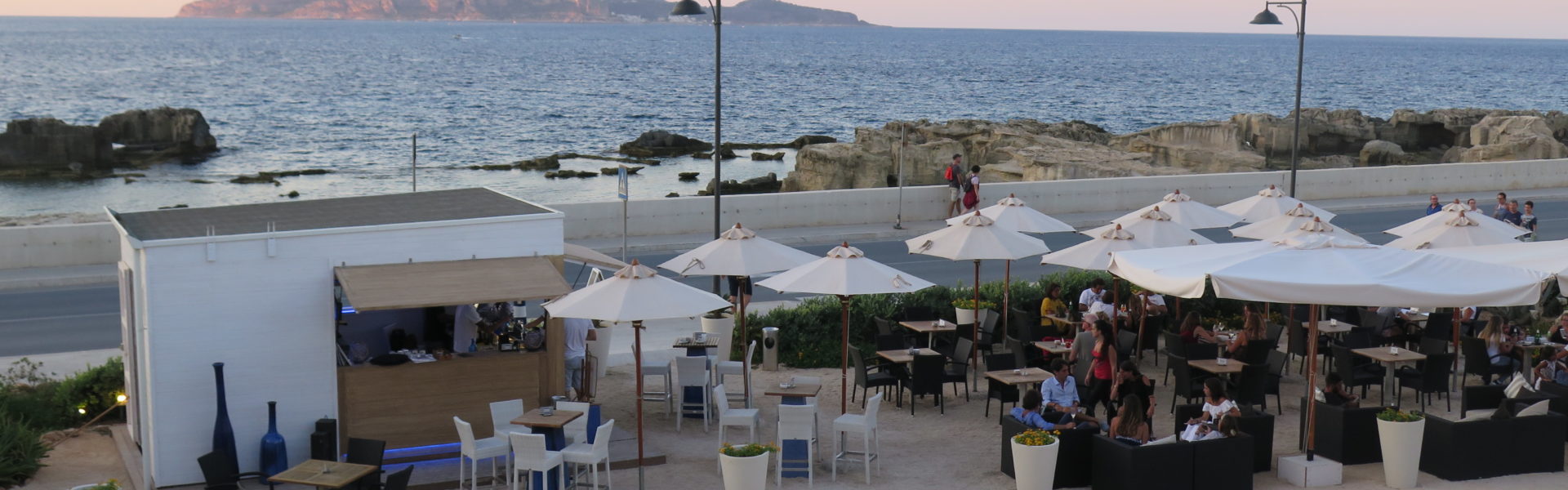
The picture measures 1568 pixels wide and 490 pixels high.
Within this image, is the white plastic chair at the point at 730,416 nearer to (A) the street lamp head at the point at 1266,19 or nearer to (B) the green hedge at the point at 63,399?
(B) the green hedge at the point at 63,399

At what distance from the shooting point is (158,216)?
1466 cm

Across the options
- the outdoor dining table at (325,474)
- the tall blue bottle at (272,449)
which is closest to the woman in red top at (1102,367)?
the outdoor dining table at (325,474)

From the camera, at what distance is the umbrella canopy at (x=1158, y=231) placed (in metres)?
18.0

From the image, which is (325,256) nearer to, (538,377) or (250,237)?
(250,237)

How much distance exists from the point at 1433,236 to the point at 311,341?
15180 mm

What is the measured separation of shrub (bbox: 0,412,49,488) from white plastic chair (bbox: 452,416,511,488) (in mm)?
4338

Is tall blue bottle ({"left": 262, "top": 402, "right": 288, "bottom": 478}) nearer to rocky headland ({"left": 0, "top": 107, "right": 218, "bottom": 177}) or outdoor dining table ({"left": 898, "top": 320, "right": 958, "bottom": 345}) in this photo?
outdoor dining table ({"left": 898, "top": 320, "right": 958, "bottom": 345})

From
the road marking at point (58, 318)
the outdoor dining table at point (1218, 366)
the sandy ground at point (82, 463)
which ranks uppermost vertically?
the outdoor dining table at point (1218, 366)

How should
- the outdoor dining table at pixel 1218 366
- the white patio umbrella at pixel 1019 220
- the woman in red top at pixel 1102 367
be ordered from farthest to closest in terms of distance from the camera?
the white patio umbrella at pixel 1019 220, the outdoor dining table at pixel 1218 366, the woman in red top at pixel 1102 367

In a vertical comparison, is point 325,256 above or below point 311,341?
above

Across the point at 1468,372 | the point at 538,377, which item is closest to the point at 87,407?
the point at 538,377

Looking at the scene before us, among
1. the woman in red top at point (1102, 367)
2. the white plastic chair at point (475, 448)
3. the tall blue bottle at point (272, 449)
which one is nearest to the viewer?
the white plastic chair at point (475, 448)

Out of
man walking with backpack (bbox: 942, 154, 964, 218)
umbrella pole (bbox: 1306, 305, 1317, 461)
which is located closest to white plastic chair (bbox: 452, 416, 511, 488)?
umbrella pole (bbox: 1306, 305, 1317, 461)

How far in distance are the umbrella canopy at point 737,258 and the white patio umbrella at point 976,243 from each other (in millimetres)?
1911
